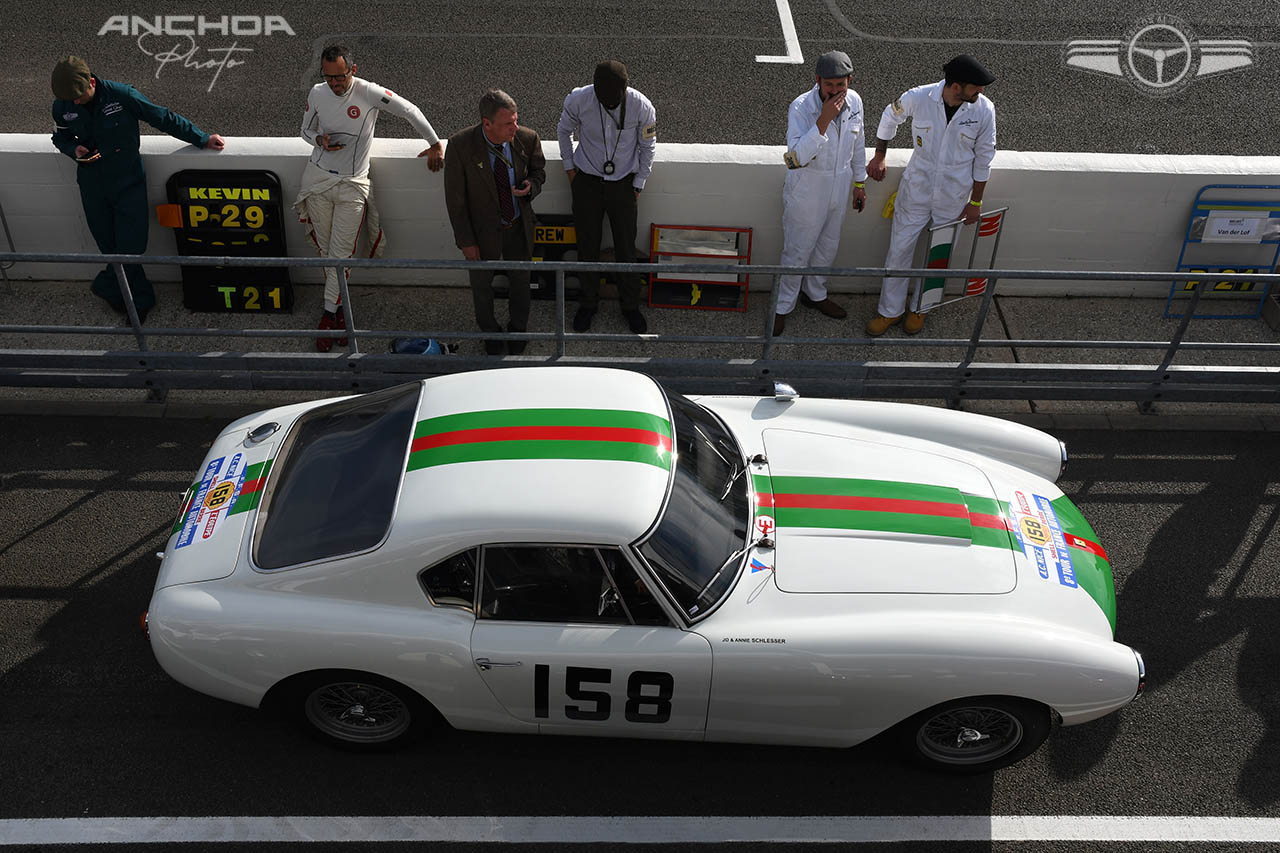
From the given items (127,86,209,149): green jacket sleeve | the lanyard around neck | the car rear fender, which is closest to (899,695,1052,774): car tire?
the car rear fender

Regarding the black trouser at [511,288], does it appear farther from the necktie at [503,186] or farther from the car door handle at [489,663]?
the car door handle at [489,663]

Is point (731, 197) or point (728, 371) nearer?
point (728, 371)

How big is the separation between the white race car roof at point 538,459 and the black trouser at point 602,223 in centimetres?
259

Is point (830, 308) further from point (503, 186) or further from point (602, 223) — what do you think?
point (503, 186)

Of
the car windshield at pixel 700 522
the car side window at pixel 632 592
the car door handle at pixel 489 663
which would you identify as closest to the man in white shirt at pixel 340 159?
the car windshield at pixel 700 522

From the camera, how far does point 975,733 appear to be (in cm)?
470

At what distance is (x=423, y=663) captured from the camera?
14.6ft

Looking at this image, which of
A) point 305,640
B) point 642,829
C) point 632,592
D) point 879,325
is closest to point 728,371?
point 879,325

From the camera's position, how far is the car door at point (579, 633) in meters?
4.38

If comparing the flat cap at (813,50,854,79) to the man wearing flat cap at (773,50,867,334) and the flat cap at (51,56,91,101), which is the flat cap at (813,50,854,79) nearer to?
the man wearing flat cap at (773,50,867,334)

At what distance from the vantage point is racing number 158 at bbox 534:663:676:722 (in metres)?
4.43

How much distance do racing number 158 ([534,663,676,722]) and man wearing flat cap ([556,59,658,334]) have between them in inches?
149

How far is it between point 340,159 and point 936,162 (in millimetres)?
4145

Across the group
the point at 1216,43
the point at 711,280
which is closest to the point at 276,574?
the point at 711,280
